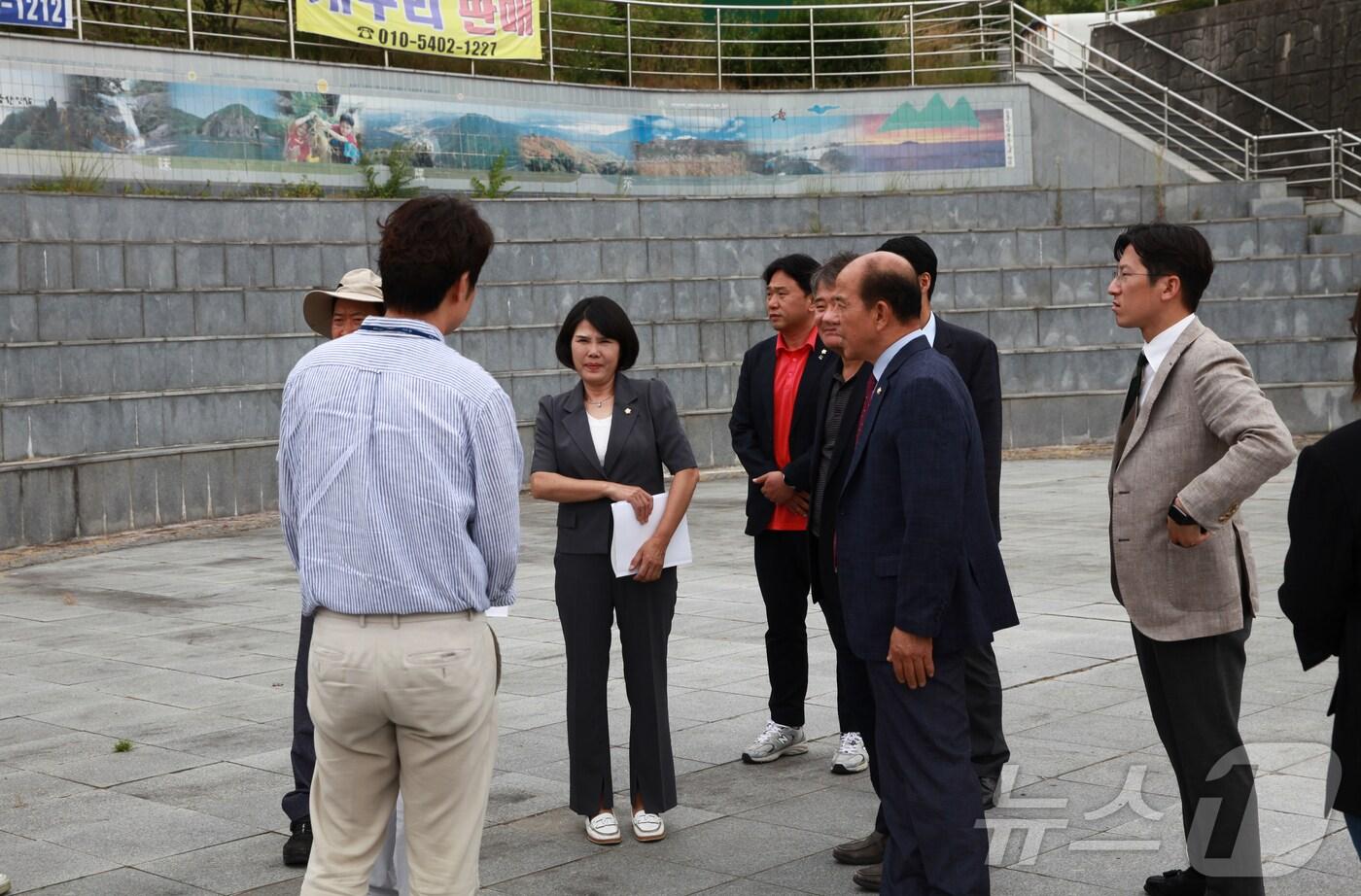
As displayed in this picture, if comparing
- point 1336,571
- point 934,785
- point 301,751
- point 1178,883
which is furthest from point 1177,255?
point 301,751

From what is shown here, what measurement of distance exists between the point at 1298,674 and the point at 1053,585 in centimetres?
259

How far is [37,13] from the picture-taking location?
15109 mm

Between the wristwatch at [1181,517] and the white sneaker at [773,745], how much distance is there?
2.17 m

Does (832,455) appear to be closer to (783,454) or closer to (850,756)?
(783,454)

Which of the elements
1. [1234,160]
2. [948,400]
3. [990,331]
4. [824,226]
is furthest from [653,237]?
[948,400]

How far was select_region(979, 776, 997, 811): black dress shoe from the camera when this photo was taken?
16.6 ft

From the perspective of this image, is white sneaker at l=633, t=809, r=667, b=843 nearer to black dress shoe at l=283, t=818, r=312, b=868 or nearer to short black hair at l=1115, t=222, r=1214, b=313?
black dress shoe at l=283, t=818, r=312, b=868

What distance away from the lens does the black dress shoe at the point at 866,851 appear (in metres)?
4.59

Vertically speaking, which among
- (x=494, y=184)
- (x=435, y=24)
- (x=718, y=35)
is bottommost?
(x=494, y=184)

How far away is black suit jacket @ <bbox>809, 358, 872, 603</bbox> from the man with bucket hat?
1463 mm

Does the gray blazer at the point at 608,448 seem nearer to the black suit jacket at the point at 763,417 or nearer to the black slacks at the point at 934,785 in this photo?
the black suit jacket at the point at 763,417

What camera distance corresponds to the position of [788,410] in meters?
5.73

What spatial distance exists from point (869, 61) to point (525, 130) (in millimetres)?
5665

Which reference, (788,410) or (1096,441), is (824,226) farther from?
(788,410)
